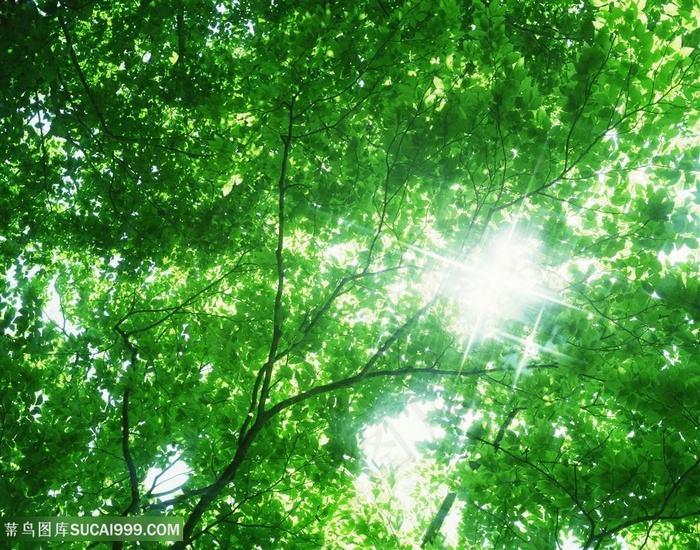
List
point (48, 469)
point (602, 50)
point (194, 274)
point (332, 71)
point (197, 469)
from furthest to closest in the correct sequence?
point (194, 274) → point (197, 469) → point (332, 71) → point (48, 469) → point (602, 50)

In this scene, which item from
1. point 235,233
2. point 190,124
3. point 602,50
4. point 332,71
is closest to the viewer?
point 602,50

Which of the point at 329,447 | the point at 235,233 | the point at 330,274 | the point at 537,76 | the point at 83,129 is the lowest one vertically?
the point at 329,447

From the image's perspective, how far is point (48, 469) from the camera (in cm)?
354

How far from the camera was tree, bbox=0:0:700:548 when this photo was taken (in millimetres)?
3135

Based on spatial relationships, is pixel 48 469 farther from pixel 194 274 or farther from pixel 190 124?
pixel 190 124

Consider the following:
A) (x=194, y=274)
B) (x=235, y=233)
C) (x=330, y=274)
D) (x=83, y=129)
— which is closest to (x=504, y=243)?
(x=330, y=274)

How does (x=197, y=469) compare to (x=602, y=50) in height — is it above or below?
below

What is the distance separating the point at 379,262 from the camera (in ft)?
16.3

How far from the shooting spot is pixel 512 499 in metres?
3.68

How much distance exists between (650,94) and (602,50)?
53 centimetres

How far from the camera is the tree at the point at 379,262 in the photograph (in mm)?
3135

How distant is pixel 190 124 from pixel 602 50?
5.03 meters

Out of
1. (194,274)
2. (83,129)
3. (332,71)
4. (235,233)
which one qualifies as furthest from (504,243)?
(83,129)

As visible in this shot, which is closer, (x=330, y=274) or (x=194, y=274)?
(x=330, y=274)
